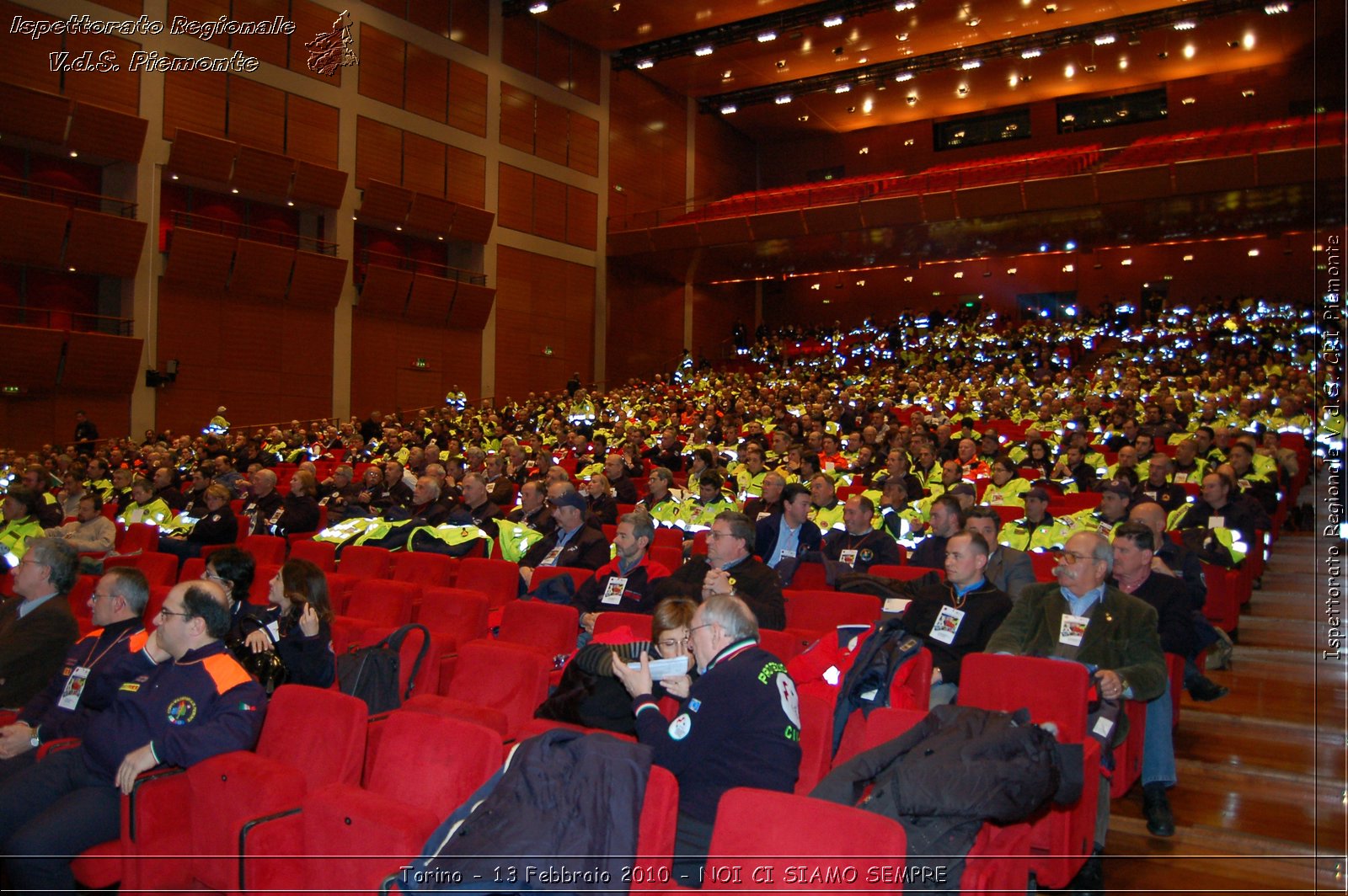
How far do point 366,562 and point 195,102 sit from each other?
35.3 ft

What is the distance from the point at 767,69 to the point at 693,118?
10.2 ft

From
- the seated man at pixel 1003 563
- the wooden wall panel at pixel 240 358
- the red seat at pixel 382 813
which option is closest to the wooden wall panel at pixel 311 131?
the wooden wall panel at pixel 240 358

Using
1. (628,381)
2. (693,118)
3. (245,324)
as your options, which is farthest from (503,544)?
(693,118)

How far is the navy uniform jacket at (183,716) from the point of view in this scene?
2533 mm

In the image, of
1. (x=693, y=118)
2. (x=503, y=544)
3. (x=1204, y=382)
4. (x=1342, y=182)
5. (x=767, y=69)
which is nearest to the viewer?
(x=1342, y=182)

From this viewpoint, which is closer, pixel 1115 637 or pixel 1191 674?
pixel 1115 637

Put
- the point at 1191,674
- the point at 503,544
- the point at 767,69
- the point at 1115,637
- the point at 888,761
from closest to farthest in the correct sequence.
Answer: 1. the point at 888,761
2. the point at 1115,637
3. the point at 1191,674
4. the point at 503,544
5. the point at 767,69

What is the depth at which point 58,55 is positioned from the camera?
11.9 meters

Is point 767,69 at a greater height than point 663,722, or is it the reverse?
point 767,69

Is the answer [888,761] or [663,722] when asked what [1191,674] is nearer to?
[888,761]

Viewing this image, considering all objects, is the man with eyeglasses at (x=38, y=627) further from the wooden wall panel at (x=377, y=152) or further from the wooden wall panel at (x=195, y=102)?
the wooden wall panel at (x=377, y=152)

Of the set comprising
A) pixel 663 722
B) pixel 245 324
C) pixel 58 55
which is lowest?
pixel 663 722

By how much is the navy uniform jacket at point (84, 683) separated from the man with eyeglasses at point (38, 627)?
17 centimetres

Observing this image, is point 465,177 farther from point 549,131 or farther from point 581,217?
point 581,217
